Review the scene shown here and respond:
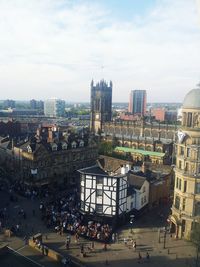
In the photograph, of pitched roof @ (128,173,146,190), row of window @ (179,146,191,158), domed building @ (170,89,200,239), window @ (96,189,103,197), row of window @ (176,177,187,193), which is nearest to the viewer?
domed building @ (170,89,200,239)

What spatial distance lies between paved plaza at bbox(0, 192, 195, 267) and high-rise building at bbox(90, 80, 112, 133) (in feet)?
241

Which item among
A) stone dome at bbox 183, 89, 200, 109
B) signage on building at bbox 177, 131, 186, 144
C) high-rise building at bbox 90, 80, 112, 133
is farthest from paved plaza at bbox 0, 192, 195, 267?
high-rise building at bbox 90, 80, 112, 133

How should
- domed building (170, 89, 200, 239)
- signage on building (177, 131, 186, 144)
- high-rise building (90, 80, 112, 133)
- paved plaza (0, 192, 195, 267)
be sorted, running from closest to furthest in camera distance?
paved plaza (0, 192, 195, 267)
domed building (170, 89, 200, 239)
signage on building (177, 131, 186, 144)
high-rise building (90, 80, 112, 133)

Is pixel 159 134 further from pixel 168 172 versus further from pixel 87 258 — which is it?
pixel 87 258

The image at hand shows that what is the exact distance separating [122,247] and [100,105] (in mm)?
84183

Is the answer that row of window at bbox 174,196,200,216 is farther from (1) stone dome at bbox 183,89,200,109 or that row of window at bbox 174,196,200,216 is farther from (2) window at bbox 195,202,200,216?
(1) stone dome at bbox 183,89,200,109

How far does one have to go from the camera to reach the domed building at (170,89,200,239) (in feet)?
137

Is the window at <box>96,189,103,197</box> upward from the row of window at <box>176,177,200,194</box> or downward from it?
downward

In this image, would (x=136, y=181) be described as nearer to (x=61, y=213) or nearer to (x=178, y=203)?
(x=178, y=203)

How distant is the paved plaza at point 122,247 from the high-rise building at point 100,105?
241 feet

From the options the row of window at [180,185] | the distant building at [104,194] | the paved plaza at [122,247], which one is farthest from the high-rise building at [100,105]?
the row of window at [180,185]

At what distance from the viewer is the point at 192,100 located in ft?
137

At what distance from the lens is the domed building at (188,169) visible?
41719 mm

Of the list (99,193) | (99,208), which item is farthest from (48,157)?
(99,208)
